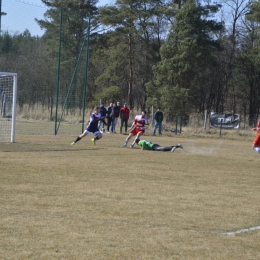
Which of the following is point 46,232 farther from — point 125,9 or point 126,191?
point 125,9

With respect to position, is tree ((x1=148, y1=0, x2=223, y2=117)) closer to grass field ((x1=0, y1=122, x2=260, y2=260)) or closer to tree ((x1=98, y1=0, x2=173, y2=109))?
tree ((x1=98, y1=0, x2=173, y2=109))

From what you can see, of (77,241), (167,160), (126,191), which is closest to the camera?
(77,241)

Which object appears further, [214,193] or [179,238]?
[214,193]

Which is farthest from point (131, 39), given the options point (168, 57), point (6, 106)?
point (6, 106)

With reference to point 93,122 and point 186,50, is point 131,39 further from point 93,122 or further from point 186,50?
point 93,122

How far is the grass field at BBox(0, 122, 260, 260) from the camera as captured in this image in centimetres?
678

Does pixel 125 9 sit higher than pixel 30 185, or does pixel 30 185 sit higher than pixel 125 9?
pixel 125 9

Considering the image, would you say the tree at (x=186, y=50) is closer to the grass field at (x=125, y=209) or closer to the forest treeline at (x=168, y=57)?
the forest treeline at (x=168, y=57)

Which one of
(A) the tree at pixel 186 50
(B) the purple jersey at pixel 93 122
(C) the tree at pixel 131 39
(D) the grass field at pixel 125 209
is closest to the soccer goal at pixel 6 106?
(B) the purple jersey at pixel 93 122

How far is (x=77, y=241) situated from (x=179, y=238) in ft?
4.46

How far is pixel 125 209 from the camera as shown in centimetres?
923

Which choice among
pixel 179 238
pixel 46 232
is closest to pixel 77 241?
pixel 46 232

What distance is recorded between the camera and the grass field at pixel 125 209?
6.78 metres

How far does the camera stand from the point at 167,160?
1841cm
